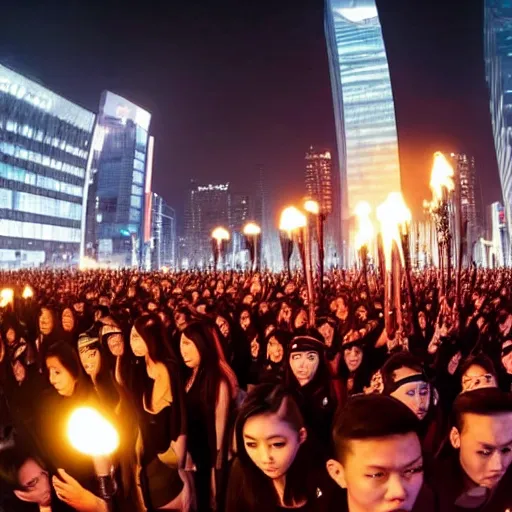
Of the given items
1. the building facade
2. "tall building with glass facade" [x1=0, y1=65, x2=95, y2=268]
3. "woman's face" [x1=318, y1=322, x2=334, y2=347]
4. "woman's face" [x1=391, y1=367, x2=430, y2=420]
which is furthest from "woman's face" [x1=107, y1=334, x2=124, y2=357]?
the building facade

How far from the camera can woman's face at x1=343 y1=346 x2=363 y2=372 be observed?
4844 mm

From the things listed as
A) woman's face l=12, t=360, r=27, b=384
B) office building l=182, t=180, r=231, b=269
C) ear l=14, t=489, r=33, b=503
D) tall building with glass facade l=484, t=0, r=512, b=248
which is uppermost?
tall building with glass facade l=484, t=0, r=512, b=248

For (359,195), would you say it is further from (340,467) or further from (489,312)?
(340,467)

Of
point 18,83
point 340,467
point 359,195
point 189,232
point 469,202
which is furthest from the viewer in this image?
point 469,202

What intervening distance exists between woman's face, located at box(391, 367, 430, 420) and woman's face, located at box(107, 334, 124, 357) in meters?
2.21

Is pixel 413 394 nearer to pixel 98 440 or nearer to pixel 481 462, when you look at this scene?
pixel 481 462

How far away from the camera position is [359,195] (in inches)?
2330

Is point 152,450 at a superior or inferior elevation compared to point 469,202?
inferior

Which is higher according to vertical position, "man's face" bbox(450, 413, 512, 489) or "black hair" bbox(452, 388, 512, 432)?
"black hair" bbox(452, 388, 512, 432)

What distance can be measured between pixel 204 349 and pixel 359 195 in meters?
56.2

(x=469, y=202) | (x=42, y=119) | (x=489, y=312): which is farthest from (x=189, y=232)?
(x=489, y=312)

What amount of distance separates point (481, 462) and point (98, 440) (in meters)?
1.40

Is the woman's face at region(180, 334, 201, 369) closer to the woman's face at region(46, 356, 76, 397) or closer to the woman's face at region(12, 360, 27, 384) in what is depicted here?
the woman's face at region(46, 356, 76, 397)

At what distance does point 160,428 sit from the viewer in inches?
142
